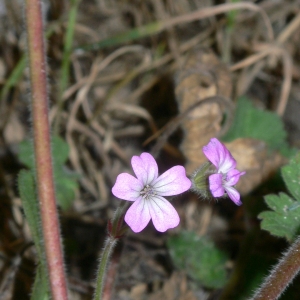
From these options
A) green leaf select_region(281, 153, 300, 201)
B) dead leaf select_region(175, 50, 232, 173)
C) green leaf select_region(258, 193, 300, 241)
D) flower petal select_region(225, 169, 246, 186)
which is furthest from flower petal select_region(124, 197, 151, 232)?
dead leaf select_region(175, 50, 232, 173)

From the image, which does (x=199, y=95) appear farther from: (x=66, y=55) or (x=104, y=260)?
(x=104, y=260)

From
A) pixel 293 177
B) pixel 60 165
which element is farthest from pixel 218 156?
pixel 60 165

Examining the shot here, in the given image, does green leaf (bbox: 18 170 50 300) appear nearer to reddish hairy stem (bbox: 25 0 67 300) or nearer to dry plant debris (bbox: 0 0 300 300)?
reddish hairy stem (bbox: 25 0 67 300)

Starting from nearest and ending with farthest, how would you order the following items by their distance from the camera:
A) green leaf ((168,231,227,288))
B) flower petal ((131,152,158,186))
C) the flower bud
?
flower petal ((131,152,158,186)) → the flower bud → green leaf ((168,231,227,288))

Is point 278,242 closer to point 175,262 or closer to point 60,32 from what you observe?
point 175,262

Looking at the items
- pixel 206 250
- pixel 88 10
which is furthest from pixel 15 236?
pixel 88 10

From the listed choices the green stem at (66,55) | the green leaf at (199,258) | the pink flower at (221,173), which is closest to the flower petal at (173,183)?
the pink flower at (221,173)
